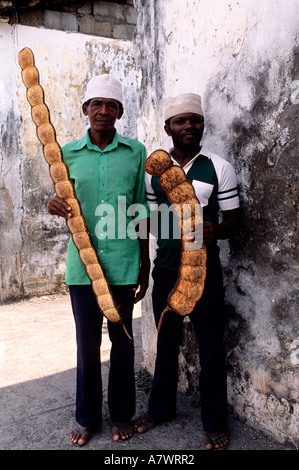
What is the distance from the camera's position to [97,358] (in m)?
2.54

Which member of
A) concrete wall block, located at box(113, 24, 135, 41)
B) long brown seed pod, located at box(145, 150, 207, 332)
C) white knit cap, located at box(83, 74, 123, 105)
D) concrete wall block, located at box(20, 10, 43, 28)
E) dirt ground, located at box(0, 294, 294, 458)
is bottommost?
dirt ground, located at box(0, 294, 294, 458)

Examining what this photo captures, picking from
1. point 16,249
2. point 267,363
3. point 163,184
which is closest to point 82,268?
point 163,184

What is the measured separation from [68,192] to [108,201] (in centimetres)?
23

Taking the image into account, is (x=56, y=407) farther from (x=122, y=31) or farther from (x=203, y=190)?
(x=122, y=31)

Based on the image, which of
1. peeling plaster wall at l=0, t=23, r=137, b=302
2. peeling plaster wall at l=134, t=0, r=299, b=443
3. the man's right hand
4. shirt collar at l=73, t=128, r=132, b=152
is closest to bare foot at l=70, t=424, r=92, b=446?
peeling plaster wall at l=134, t=0, r=299, b=443

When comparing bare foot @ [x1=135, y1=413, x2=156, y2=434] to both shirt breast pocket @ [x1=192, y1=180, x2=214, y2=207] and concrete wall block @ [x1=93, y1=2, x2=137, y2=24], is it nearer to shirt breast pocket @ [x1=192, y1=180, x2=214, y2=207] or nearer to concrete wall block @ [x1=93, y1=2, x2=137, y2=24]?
shirt breast pocket @ [x1=192, y1=180, x2=214, y2=207]

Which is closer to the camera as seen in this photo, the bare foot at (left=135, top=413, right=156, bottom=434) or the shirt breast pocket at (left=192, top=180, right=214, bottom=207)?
the shirt breast pocket at (left=192, top=180, right=214, bottom=207)

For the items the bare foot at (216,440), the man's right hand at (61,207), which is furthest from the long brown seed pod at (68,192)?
the bare foot at (216,440)

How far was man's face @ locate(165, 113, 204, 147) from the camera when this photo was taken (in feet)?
7.63

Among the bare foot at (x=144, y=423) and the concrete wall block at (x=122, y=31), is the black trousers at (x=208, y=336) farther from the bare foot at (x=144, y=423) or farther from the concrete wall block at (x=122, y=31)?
the concrete wall block at (x=122, y=31)

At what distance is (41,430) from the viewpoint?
8.90 ft

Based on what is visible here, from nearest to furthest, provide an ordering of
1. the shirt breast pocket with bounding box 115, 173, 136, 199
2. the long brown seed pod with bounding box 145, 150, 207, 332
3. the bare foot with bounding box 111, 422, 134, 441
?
the long brown seed pod with bounding box 145, 150, 207, 332 → the shirt breast pocket with bounding box 115, 173, 136, 199 → the bare foot with bounding box 111, 422, 134, 441

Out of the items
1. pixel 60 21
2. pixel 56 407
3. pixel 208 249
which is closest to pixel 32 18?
pixel 60 21
